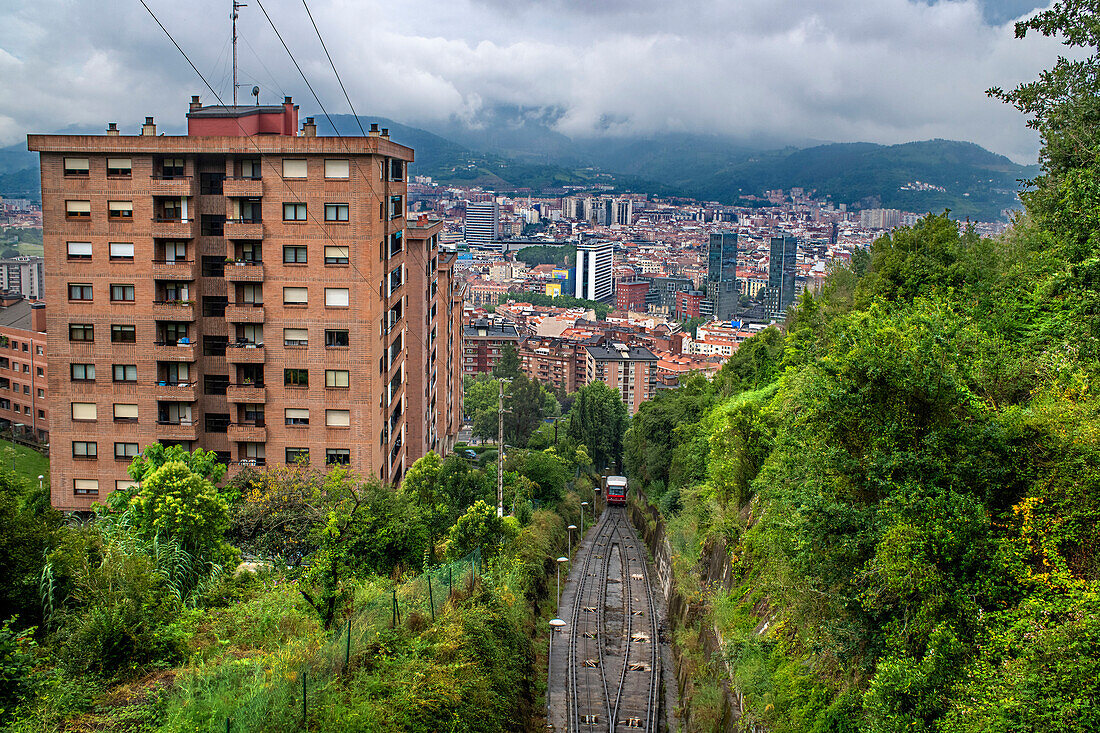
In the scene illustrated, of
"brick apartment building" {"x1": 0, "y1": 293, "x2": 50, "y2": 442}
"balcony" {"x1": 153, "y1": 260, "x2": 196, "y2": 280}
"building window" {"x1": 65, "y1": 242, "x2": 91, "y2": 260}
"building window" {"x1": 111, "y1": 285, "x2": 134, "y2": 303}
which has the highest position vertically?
"building window" {"x1": 65, "y1": 242, "x2": 91, "y2": 260}

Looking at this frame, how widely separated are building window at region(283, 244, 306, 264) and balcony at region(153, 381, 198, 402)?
508 cm

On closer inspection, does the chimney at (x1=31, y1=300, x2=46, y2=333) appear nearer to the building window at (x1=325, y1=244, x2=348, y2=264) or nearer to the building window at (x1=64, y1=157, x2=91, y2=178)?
the building window at (x1=64, y1=157, x2=91, y2=178)

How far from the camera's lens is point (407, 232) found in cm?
3381

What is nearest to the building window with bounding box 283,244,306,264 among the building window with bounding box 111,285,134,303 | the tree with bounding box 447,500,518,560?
the building window with bounding box 111,285,134,303

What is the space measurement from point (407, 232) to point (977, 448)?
26.0 m

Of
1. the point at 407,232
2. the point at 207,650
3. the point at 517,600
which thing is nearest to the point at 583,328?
the point at 407,232

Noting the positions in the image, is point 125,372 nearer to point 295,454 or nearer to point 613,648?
point 295,454

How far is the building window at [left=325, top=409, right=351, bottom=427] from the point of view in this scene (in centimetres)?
2730

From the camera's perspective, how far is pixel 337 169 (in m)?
26.1

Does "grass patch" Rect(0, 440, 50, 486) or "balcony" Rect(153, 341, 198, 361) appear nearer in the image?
"balcony" Rect(153, 341, 198, 361)

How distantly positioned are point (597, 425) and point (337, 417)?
3811cm

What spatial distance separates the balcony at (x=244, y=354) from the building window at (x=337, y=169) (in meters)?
5.78

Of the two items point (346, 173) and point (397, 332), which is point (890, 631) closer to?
point (346, 173)

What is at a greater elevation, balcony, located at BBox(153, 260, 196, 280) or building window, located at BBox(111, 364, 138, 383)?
balcony, located at BBox(153, 260, 196, 280)
